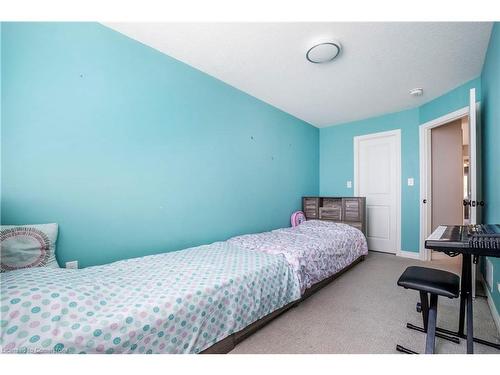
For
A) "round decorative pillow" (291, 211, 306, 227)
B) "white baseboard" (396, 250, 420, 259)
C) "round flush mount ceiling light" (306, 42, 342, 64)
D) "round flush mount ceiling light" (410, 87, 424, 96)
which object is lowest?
"white baseboard" (396, 250, 420, 259)

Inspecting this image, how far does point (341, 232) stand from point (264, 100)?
7.19ft

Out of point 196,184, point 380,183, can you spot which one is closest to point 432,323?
point 196,184

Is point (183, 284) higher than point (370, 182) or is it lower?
lower

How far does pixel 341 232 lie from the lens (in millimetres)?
3061

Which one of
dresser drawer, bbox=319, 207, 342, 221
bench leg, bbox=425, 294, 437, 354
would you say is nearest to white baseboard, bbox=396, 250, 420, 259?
dresser drawer, bbox=319, 207, 342, 221

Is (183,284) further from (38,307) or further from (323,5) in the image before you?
(323,5)

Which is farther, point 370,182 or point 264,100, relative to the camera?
point 370,182

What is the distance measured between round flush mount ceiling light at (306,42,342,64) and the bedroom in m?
0.02

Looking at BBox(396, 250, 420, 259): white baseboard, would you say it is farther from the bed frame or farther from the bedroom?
the bed frame

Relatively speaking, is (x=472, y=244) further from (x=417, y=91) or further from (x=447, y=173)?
(x=447, y=173)

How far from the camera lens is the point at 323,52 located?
2.08 m

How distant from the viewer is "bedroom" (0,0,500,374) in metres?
1.23

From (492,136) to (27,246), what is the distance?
3696 mm

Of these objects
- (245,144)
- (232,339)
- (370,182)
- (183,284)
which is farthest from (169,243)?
(370,182)
